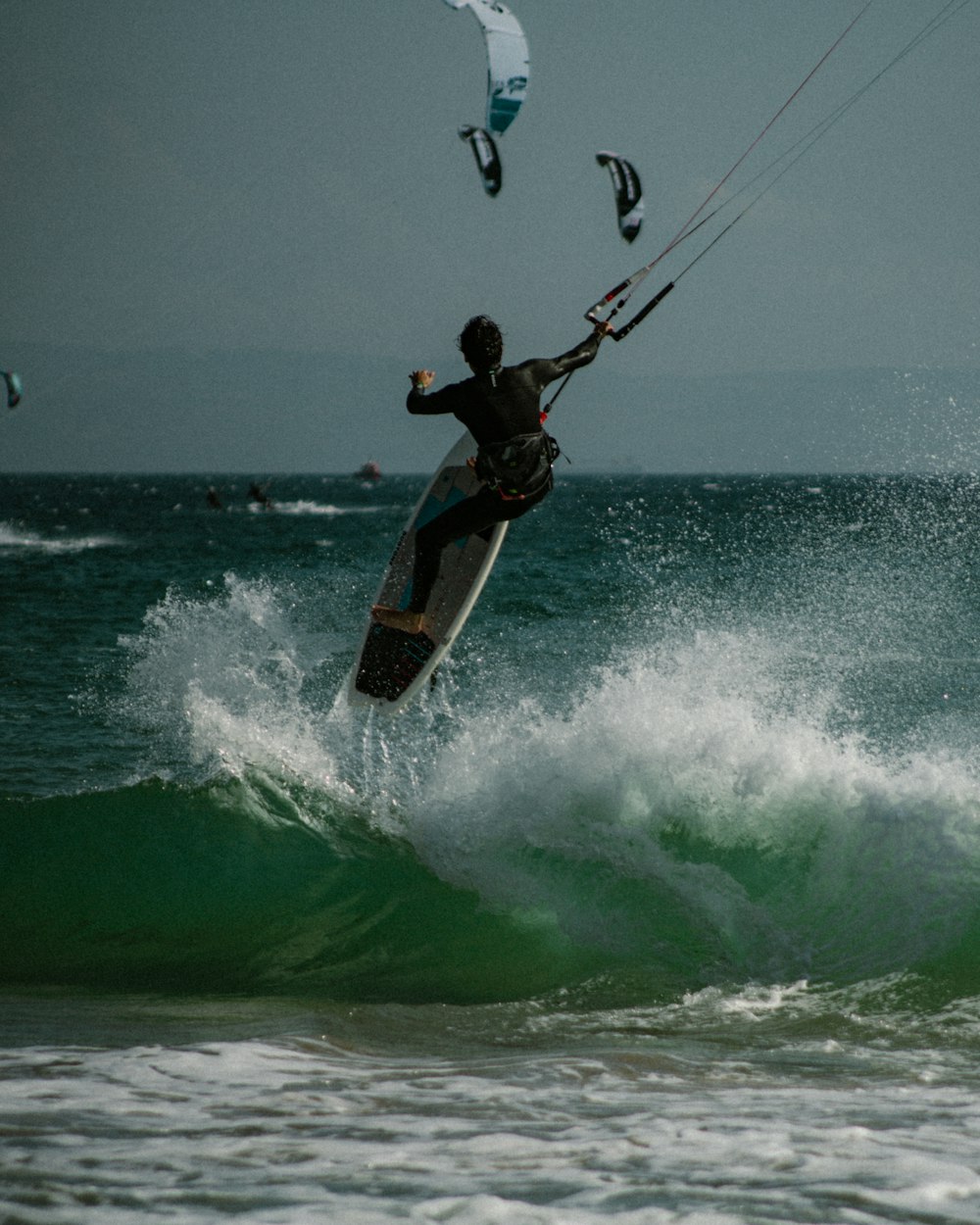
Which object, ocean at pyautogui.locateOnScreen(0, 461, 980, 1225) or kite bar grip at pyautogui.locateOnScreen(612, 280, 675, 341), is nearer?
ocean at pyautogui.locateOnScreen(0, 461, 980, 1225)

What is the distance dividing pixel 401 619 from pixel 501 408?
5.33 feet

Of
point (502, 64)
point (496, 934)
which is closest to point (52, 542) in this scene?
point (502, 64)

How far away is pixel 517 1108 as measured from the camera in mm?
3393

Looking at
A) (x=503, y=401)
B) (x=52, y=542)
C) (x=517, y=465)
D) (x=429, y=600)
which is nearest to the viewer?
(x=503, y=401)

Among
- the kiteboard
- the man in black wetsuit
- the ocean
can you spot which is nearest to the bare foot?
the kiteboard

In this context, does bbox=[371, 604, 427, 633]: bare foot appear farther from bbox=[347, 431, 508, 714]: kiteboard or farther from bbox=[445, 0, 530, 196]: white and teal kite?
bbox=[445, 0, 530, 196]: white and teal kite

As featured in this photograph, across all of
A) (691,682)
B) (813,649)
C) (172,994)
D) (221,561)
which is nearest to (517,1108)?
(172,994)

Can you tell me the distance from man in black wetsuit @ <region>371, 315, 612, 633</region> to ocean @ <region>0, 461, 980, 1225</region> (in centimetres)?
172

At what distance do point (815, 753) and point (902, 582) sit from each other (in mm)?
11144

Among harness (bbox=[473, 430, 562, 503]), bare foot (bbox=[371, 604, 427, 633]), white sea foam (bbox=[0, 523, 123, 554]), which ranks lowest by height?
bare foot (bbox=[371, 604, 427, 633])

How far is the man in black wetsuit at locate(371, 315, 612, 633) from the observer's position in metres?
5.85

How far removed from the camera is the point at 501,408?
5941 mm

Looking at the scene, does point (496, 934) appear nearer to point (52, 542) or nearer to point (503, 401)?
point (503, 401)

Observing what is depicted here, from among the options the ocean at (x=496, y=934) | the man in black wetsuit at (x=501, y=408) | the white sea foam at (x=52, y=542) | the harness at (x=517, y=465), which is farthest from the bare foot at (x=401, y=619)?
the white sea foam at (x=52, y=542)
